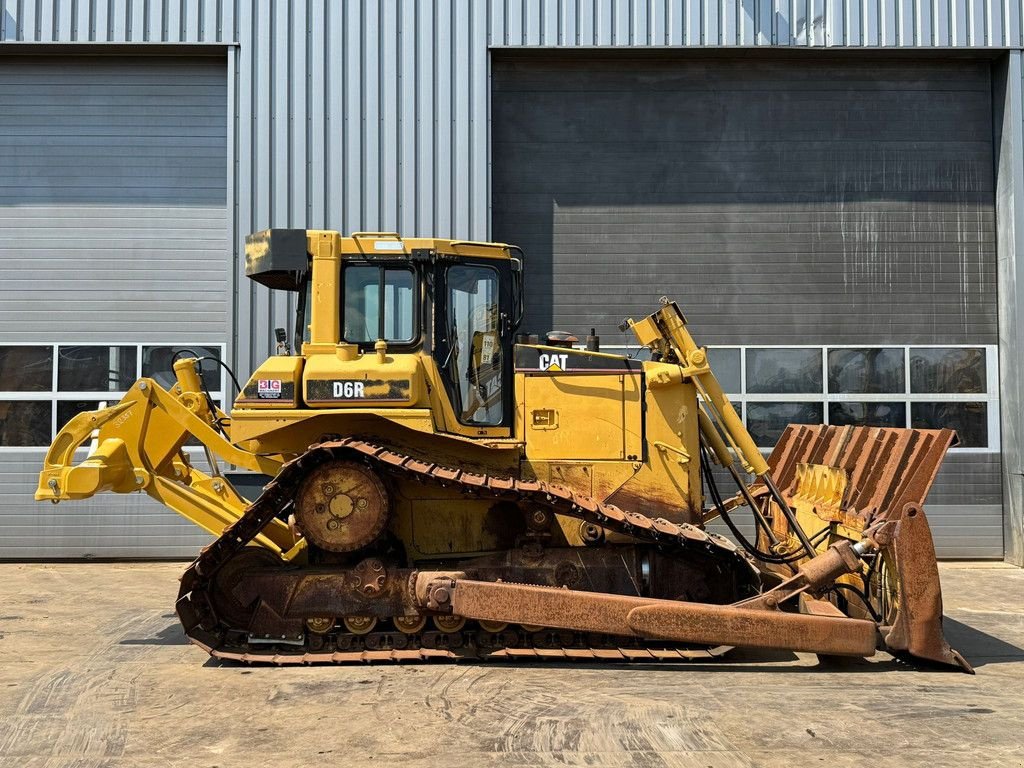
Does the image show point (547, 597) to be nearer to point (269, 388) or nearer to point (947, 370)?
point (269, 388)

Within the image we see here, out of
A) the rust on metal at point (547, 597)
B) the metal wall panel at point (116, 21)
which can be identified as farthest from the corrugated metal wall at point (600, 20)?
the rust on metal at point (547, 597)

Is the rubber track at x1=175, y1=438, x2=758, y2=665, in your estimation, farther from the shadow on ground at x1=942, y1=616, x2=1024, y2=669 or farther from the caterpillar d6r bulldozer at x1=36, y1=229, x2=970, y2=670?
the shadow on ground at x1=942, y1=616, x2=1024, y2=669

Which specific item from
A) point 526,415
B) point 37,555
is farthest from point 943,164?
point 37,555

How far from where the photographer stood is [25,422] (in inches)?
479

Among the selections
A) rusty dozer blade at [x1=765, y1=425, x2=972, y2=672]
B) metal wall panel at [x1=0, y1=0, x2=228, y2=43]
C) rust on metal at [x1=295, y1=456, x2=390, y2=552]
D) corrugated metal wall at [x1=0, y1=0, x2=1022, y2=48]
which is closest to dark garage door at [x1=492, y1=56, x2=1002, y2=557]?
corrugated metal wall at [x1=0, y1=0, x2=1022, y2=48]

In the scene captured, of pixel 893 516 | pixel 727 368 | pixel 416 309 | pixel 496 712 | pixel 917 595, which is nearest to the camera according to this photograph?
pixel 496 712

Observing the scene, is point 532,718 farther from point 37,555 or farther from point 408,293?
point 37,555

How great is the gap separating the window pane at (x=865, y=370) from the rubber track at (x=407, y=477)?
20.4 feet

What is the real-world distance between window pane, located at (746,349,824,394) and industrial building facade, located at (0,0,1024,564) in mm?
30

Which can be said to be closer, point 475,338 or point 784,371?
point 475,338

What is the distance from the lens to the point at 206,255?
40.7 ft

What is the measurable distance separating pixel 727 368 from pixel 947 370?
301 centimetres

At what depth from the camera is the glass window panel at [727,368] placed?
40.6 ft

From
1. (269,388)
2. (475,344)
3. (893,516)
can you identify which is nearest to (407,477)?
(269,388)
